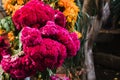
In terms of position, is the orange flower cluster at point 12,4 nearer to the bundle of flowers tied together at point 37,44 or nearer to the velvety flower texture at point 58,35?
the bundle of flowers tied together at point 37,44

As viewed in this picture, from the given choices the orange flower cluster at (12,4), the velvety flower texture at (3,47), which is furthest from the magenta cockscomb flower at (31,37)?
the orange flower cluster at (12,4)

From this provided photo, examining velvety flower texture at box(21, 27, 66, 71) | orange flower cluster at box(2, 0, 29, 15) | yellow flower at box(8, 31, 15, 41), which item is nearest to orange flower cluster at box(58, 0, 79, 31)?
orange flower cluster at box(2, 0, 29, 15)

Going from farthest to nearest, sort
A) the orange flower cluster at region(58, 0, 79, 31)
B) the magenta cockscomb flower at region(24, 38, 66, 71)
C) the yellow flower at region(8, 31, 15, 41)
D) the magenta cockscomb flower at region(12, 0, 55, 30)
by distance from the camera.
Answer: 1. the orange flower cluster at region(58, 0, 79, 31)
2. the yellow flower at region(8, 31, 15, 41)
3. the magenta cockscomb flower at region(12, 0, 55, 30)
4. the magenta cockscomb flower at region(24, 38, 66, 71)

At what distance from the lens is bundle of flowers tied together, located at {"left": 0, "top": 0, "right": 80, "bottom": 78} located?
1187 mm

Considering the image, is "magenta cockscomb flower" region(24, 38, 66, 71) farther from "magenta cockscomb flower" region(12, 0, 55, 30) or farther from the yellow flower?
the yellow flower

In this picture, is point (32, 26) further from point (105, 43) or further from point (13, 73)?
point (105, 43)

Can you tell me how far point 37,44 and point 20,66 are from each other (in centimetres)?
13

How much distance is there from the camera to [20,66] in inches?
48.8

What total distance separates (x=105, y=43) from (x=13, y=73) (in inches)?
203

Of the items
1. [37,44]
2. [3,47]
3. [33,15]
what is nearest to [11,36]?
[3,47]

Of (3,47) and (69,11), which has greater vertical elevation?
(69,11)

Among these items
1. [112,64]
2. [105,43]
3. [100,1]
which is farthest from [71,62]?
[105,43]

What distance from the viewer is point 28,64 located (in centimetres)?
121

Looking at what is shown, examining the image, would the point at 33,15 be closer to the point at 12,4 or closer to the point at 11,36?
the point at 11,36
